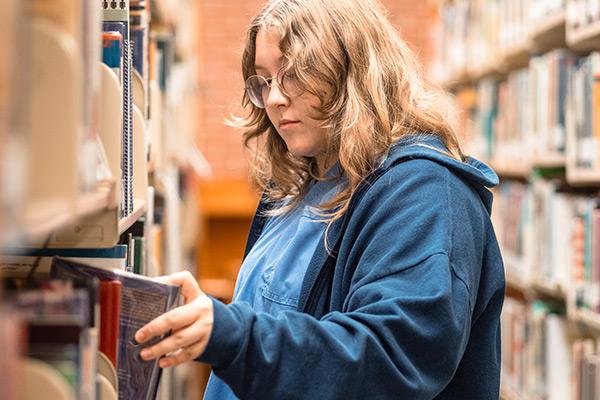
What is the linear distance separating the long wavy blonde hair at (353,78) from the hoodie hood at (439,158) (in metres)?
0.02

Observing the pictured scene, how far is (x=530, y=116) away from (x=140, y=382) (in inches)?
103

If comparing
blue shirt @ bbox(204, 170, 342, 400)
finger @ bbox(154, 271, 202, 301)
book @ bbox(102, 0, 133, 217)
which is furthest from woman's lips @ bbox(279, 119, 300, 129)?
finger @ bbox(154, 271, 202, 301)

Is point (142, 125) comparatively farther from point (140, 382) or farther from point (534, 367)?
point (534, 367)

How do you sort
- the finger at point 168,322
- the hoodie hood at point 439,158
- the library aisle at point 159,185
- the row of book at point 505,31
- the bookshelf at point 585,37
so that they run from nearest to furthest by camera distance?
the library aisle at point 159,185 < the finger at point 168,322 < the hoodie hood at point 439,158 < the bookshelf at point 585,37 < the row of book at point 505,31

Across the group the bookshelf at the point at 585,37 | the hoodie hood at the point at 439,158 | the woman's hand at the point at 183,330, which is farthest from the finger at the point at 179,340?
the bookshelf at the point at 585,37

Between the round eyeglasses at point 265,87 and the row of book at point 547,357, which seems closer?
the round eyeglasses at point 265,87

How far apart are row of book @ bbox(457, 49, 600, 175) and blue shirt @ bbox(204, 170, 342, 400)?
4.21 ft

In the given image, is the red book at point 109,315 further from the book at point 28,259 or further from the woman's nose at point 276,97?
the woman's nose at point 276,97

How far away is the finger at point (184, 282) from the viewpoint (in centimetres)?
131

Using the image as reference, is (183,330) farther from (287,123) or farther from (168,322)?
(287,123)

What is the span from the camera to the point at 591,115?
2830 mm

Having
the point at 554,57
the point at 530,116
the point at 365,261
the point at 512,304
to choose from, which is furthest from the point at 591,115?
the point at 365,261

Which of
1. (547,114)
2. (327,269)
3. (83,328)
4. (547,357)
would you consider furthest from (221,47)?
(83,328)

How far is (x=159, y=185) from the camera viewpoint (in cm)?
277
